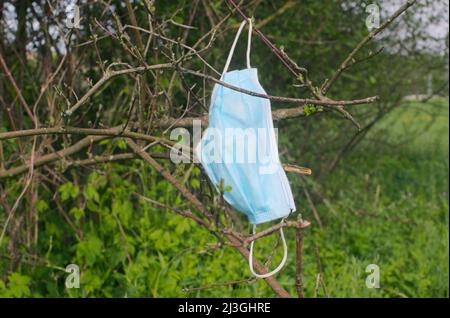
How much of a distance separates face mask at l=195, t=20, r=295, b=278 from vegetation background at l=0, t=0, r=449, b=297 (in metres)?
0.43

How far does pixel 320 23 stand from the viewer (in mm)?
5605

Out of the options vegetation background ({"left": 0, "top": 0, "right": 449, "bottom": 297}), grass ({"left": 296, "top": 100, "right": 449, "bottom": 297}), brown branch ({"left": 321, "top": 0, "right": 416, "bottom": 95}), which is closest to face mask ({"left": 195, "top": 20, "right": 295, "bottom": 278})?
brown branch ({"left": 321, "top": 0, "right": 416, "bottom": 95})

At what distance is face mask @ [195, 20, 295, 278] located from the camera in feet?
Answer: 8.32

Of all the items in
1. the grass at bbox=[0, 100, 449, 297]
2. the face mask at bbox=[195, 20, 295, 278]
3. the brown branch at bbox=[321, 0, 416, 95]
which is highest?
the brown branch at bbox=[321, 0, 416, 95]

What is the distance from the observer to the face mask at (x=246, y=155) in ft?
8.32

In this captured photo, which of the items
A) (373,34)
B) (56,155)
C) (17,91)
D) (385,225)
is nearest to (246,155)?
(373,34)

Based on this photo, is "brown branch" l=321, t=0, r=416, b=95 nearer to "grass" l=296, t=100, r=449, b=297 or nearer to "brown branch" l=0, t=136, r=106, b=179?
"brown branch" l=0, t=136, r=106, b=179

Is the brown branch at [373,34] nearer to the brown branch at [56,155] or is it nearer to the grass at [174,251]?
the grass at [174,251]

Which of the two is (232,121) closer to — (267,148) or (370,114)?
(267,148)

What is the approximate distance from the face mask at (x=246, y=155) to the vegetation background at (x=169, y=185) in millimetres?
434

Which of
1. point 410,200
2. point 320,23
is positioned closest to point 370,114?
point 410,200

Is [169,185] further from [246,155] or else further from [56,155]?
[246,155]

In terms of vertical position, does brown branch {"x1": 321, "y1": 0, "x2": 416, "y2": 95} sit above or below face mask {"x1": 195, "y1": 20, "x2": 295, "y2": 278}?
above

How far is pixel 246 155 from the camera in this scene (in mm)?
2543
